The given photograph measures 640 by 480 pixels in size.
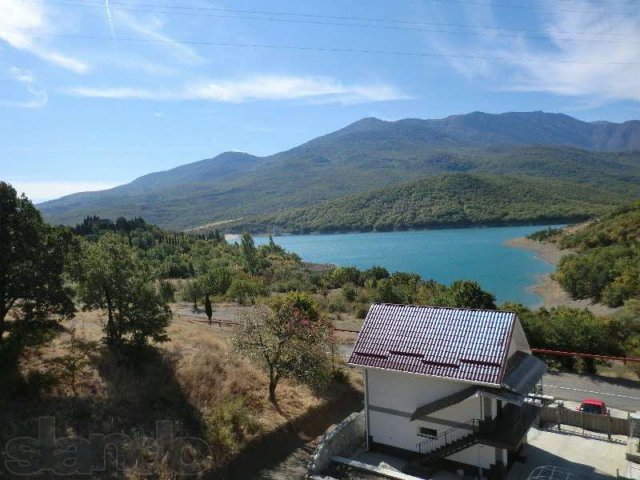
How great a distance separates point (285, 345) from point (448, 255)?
86929mm

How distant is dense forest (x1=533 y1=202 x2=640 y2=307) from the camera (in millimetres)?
43625

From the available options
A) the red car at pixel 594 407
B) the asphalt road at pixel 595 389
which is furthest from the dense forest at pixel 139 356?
the red car at pixel 594 407

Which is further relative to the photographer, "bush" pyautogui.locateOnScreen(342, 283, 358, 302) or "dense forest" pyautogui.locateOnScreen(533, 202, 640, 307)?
"dense forest" pyautogui.locateOnScreen(533, 202, 640, 307)

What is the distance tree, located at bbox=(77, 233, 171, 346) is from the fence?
43.4 ft

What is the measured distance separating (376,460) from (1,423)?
996cm

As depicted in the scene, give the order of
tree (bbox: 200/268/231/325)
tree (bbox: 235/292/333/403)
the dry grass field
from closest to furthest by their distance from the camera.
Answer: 1. the dry grass field
2. tree (bbox: 235/292/333/403)
3. tree (bbox: 200/268/231/325)

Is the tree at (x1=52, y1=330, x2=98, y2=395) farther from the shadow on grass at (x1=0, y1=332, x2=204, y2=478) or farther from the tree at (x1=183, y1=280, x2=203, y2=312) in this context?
the tree at (x1=183, y1=280, x2=203, y2=312)

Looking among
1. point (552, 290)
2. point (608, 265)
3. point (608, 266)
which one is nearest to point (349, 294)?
point (608, 266)

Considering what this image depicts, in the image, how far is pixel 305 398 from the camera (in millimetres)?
18688

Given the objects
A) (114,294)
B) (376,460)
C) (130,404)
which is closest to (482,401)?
(376,460)

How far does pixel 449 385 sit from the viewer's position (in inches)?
514

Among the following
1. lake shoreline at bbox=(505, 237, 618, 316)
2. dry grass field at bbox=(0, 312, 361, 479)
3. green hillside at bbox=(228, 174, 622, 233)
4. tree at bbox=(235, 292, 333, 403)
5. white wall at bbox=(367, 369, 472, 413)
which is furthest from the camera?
green hillside at bbox=(228, 174, 622, 233)

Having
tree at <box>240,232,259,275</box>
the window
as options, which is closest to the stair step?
the window

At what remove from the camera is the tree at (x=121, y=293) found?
1680 cm
